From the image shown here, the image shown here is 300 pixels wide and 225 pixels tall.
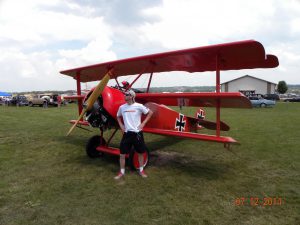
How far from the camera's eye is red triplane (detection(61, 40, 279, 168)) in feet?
16.4

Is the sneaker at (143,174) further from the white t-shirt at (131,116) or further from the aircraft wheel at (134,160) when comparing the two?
the white t-shirt at (131,116)

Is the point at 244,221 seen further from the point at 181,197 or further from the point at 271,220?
the point at 181,197

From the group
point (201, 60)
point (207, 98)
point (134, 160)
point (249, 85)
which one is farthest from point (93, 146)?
point (249, 85)

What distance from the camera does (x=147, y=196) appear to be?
4137 mm

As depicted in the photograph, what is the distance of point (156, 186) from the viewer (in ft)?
14.9

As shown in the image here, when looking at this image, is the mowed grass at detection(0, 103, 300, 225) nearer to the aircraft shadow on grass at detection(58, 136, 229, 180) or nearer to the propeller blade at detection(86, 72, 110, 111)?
the aircraft shadow on grass at detection(58, 136, 229, 180)

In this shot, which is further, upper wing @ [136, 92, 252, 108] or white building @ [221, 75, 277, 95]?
white building @ [221, 75, 277, 95]

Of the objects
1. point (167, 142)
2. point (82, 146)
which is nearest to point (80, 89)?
point (82, 146)

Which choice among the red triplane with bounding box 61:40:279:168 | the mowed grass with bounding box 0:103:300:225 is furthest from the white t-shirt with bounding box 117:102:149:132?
the mowed grass with bounding box 0:103:300:225

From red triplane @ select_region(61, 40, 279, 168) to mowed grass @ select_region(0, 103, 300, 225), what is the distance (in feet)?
2.15
